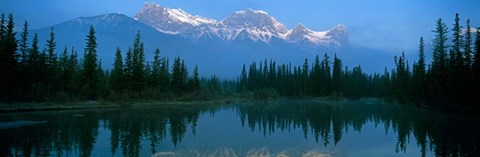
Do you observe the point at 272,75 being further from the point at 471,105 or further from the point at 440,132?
the point at 440,132

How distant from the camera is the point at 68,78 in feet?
204

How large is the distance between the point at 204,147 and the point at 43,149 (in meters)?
8.10

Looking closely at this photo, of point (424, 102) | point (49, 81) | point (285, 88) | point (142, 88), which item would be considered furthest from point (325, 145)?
point (285, 88)

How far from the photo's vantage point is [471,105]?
138 feet

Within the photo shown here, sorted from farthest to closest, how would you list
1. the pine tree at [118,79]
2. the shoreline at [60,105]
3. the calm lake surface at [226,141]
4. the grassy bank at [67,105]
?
the pine tree at [118,79], the grassy bank at [67,105], the shoreline at [60,105], the calm lake surface at [226,141]

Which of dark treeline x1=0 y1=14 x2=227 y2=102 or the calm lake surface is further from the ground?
dark treeline x1=0 y1=14 x2=227 y2=102

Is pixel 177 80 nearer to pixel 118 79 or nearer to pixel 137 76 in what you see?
pixel 137 76

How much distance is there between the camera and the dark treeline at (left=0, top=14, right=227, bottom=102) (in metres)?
50.8

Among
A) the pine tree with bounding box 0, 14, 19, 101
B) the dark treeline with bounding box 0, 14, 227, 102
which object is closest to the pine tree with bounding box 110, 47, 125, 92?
the dark treeline with bounding box 0, 14, 227, 102

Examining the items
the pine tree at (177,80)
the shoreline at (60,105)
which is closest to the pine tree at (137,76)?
the shoreline at (60,105)

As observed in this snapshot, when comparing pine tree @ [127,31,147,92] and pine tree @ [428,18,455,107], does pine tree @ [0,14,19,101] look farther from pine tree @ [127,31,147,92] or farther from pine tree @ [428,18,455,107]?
pine tree @ [428,18,455,107]

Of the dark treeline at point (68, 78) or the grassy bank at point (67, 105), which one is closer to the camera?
the grassy bank at point (67, 105)

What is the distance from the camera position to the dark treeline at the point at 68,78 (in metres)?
50.8

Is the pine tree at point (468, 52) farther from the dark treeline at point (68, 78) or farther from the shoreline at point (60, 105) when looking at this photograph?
the dark treeline at point (68, 78)
